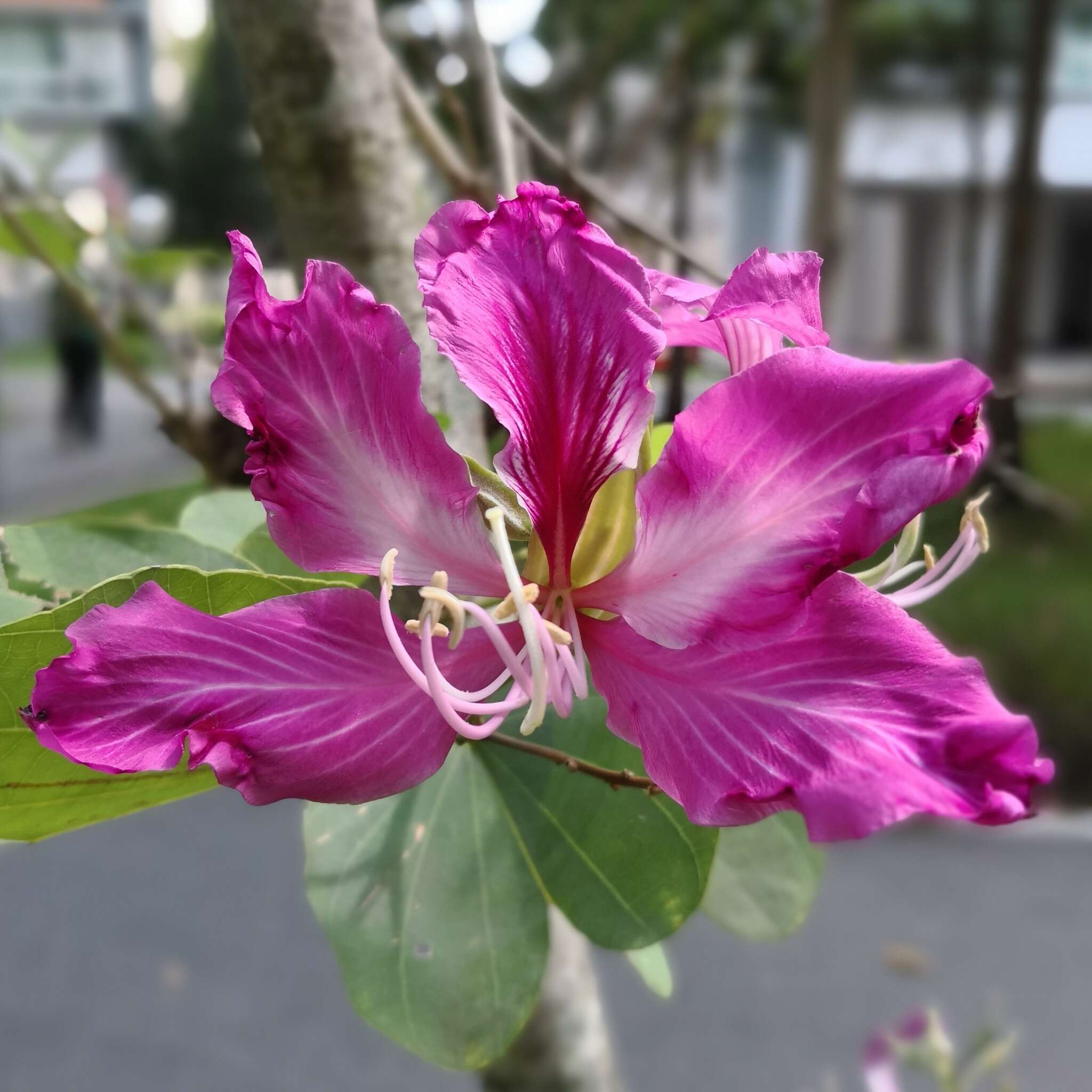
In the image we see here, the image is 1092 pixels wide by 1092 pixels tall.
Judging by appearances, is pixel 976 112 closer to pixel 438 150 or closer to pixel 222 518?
pixel 438 150

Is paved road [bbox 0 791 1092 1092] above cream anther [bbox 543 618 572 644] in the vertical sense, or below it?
below

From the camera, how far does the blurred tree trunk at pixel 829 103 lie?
3.91 metres

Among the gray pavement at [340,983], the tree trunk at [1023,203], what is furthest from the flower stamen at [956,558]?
the tree trunk at [1023,203]

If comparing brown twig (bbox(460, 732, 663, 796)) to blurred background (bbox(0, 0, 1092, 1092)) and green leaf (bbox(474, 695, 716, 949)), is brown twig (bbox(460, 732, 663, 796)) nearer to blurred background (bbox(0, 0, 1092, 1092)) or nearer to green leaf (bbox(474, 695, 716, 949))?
green leaf (bbox(474, 695, 716, 949))

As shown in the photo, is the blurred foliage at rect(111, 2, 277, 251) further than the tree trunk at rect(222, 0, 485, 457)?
Yes

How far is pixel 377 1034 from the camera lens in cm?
303

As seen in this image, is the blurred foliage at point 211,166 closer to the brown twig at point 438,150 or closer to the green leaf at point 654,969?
the brown twig at point 438,150

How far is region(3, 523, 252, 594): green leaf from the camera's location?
0.39 meters

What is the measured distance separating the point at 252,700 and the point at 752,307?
166mm

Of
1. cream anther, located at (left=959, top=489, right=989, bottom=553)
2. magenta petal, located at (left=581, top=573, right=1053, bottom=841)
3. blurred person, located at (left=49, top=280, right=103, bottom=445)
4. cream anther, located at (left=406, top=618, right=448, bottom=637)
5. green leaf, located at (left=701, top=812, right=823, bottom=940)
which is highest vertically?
cream anther, located at (left=959, top=489, right=989, bottom=553)

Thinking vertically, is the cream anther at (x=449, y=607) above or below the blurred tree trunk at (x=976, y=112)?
below

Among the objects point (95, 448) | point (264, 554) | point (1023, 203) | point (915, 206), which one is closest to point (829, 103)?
point (1023, 203)

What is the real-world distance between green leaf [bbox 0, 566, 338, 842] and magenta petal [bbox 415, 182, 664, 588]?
0.08 meters

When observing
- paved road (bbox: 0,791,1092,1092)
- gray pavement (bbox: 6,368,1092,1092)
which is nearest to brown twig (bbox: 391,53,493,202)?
gray pavement (bbox: 6,368,1092,1092)
